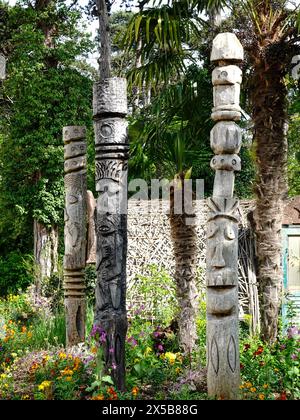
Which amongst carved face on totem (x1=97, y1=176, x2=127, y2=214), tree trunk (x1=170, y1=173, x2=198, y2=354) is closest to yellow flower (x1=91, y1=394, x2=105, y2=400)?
carved face on totem (x1=97, y1=176, x2=127, y2=214)

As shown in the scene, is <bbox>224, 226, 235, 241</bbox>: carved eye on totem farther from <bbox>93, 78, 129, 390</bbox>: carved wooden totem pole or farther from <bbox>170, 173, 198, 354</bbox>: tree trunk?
<bbox>170, 173, 198, 354</bbox>: tree trunk

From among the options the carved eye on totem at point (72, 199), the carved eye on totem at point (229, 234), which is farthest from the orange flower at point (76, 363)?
the carved eye on totem at point (72, 199)

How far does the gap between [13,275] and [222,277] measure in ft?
41.3

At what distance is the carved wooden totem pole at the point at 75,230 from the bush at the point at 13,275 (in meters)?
10.1

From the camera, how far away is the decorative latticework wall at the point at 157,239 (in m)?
11.2

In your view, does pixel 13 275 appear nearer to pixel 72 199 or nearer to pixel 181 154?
pixel 72 199

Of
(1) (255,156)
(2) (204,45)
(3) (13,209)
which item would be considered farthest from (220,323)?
(3) (13,209)

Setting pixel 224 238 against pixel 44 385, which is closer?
pixel 44 385

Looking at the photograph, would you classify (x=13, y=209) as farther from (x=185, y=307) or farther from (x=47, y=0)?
(x=185, y=307)

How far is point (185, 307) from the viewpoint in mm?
7617

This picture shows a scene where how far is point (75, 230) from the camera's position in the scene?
757 cm

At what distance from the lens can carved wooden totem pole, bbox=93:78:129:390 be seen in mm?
6035

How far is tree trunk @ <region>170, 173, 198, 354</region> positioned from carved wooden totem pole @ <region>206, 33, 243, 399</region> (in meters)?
1.47

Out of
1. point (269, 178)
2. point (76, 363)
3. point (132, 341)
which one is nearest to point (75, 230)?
point (132, 341)
